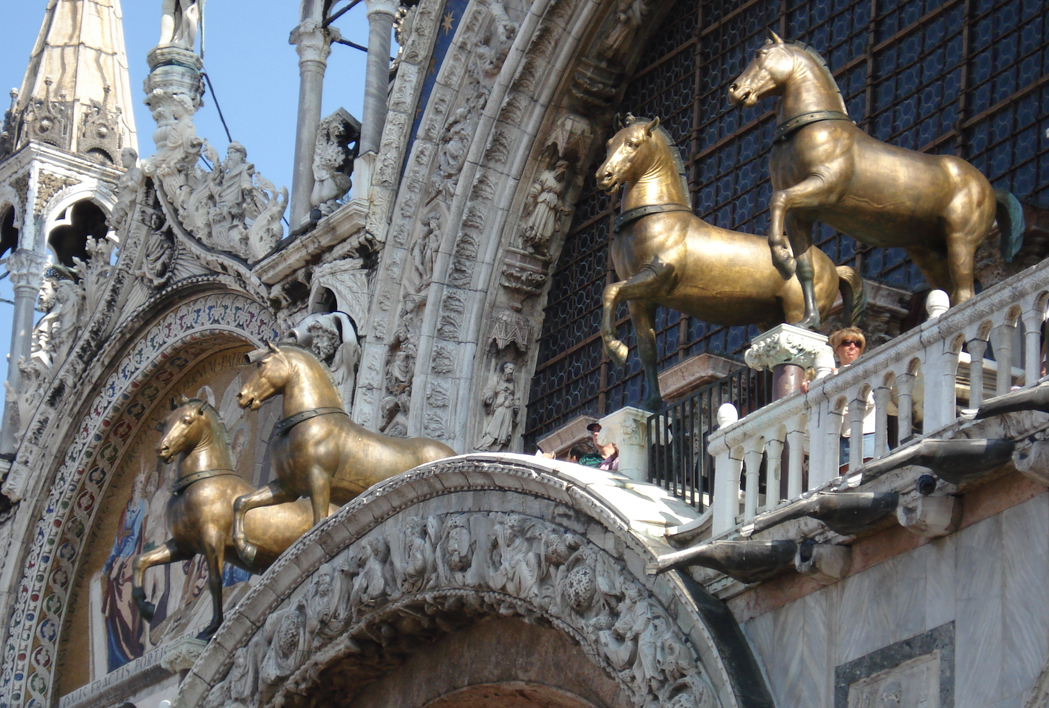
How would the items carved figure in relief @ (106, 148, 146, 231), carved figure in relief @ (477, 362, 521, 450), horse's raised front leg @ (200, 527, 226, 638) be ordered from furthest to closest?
carved figure in relief @ (106, 148, 146, 231) → carved figure in relief @ (477, 362, 521, 450) → horse's raised front leg @ (200, 527, 226, 638)

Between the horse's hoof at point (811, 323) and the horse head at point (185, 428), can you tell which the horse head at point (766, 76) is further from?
the horse head at point (185, 428)

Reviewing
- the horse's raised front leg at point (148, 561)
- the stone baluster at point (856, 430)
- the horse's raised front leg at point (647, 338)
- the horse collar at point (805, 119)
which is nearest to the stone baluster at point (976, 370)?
the stone baluster at point (856, 430)

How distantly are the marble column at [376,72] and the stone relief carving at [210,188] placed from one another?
1.43 metres

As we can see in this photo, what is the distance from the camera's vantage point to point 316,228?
58.4 feet

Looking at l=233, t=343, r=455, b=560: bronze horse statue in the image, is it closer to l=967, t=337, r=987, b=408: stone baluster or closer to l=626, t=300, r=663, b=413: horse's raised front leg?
l=626, t=300, r=663, b=413: horse's raised front leg

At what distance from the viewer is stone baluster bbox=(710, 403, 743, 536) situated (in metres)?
9.74

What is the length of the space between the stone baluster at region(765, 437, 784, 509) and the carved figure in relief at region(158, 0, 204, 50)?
1408cm

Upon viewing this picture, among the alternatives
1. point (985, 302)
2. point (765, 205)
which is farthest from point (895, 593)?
point (765, 205)

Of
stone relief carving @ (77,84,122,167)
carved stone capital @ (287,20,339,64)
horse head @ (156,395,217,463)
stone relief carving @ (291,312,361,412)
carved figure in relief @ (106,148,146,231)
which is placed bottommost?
horse head @ (156,395,217,463)

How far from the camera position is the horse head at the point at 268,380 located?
13984mm

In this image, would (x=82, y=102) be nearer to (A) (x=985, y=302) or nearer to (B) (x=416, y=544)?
(B) (x=416, y=544)

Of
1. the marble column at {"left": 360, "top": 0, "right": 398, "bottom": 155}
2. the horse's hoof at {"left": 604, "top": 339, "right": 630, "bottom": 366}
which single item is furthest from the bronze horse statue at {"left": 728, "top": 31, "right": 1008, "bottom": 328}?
the marble column at {"left": 360, "top": 0, "right": 398, "bottom": 155}

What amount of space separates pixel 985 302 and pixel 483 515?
3.90 meters

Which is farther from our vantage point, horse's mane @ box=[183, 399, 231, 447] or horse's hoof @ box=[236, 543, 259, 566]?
horse's mane @ box=[183, 399, 231, 447]
